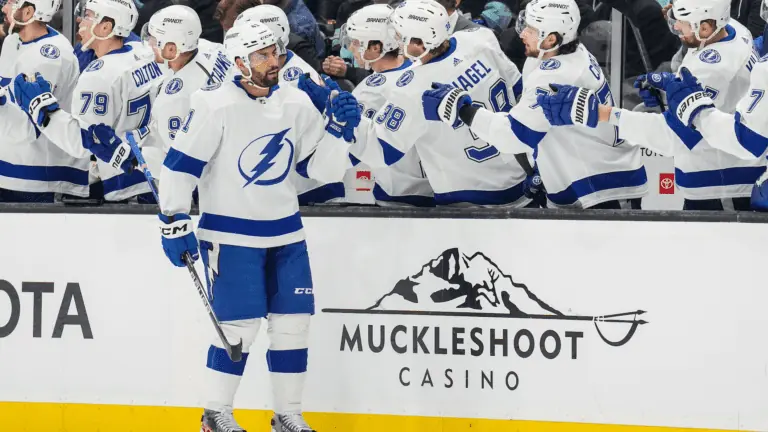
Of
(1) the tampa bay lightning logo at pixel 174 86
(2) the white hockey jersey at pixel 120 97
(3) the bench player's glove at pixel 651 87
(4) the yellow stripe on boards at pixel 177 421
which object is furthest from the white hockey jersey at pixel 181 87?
(3) the bench player's glove at pixel 651 87

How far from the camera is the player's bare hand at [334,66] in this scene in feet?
20.1

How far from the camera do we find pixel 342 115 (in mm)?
4680

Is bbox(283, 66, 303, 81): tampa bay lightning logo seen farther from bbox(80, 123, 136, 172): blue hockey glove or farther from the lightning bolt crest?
the lightning bolt crest

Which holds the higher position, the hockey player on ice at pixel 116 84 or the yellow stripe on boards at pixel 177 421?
the hockey player on ice at pixel 116 84

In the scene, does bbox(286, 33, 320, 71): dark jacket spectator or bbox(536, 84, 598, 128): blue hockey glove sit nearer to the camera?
bbox(536, 84, 598, 128): blue hockey glove

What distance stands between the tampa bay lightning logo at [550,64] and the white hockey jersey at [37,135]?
1924mm

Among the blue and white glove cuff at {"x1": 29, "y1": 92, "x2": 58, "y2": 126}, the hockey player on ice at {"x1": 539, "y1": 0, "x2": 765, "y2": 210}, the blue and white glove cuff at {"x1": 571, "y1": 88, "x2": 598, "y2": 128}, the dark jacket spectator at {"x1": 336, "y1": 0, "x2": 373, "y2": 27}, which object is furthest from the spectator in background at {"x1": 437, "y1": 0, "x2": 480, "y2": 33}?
the blue and white glove cuff at {"x1": 29, "y1": 92, "x2": 58, "y2": 126}

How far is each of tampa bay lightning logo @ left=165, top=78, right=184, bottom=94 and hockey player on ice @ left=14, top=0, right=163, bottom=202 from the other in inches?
10.9

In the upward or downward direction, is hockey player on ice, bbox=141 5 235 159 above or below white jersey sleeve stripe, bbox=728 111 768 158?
below

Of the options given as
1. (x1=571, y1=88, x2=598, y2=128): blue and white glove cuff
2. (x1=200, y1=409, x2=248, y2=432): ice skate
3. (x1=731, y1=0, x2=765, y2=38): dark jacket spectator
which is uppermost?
(x1=571, y1=88, x2=598, y2=128): blue and white glove cuff

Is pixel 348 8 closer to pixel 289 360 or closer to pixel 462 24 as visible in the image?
pixel 462 24

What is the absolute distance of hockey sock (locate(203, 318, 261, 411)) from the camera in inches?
184

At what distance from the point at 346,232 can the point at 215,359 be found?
2.19 ft

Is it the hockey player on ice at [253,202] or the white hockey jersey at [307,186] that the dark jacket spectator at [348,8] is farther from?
the hockey player on ice at [253,202]
